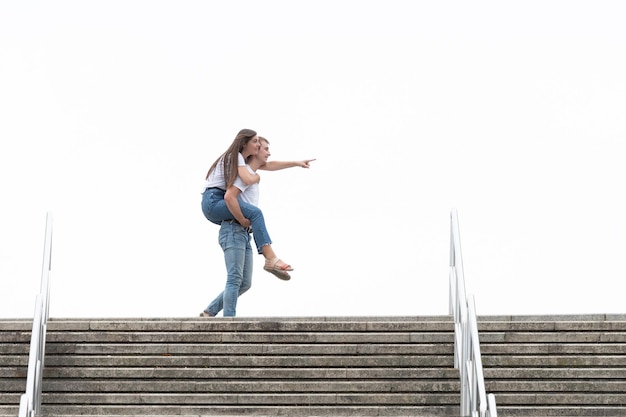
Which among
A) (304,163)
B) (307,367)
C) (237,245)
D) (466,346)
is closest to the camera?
(466,346)

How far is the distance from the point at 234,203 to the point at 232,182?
6.5 inches

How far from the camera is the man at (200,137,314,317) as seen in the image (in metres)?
11.6

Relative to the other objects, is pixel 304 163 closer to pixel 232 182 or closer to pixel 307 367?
pixel 232 182

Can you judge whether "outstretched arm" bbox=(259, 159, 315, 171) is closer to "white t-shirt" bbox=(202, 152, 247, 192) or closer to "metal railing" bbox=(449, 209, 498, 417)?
"white t-shirt" bbox=(202, 152, 247, 192)

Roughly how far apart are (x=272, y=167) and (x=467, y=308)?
2889 mm

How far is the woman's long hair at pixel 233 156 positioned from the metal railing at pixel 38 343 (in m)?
1.50

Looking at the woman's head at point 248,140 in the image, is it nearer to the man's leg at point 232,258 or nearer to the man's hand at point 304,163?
the man's hand at point 304,163

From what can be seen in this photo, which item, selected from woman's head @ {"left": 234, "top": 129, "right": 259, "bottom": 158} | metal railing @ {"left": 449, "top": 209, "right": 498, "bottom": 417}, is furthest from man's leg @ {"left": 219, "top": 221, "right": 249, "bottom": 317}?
metal railing @ {"left": 449, "top": 209, "right": 498, "bottom": 417}

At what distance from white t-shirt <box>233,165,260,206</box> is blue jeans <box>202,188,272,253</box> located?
0.31 ft

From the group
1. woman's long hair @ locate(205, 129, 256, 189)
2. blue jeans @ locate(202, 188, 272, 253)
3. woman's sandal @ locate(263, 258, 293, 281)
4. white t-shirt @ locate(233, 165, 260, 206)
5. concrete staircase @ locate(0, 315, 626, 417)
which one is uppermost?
woman's long hair @ locate(205, 129, 256, 189)

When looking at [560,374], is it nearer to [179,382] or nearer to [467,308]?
[467,308]

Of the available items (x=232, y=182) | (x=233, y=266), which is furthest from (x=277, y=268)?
(x=232, y=182)

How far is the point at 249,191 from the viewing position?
38.7 ft

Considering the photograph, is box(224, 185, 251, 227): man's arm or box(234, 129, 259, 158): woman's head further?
box(234, 129, 259, 158): woman's head
